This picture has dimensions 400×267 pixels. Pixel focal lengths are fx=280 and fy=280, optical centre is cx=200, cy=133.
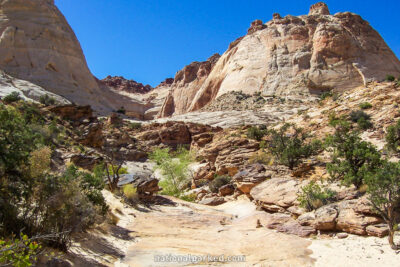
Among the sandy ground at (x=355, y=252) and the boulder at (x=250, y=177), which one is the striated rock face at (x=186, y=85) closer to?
the boulder at (x=250, y=177)

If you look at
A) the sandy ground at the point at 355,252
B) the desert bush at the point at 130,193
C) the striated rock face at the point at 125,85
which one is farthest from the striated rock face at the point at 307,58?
the striated rock face at the point at 125,85

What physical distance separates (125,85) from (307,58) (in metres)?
91.6

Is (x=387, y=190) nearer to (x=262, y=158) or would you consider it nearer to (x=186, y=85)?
(x=262, y=158)

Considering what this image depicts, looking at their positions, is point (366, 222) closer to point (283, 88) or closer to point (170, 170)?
point (170, 170)

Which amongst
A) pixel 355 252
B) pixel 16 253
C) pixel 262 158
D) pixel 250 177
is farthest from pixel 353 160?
pixel 16 253

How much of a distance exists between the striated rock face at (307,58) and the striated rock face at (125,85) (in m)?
67.2

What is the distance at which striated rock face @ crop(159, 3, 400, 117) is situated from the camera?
49.0 metres

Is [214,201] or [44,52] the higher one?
[44,52]

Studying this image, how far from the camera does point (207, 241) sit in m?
9.03

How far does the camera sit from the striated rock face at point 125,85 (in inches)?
4916

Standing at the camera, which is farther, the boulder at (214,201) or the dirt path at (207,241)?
the boulder at (214,201)

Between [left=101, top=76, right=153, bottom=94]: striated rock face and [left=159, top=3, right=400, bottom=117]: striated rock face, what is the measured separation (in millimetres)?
67180

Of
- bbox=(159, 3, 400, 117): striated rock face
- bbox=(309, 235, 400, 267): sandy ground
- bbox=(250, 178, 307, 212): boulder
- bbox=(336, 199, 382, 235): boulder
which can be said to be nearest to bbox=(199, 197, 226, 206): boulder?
bbox=(250, 178, 307, 212): boulder

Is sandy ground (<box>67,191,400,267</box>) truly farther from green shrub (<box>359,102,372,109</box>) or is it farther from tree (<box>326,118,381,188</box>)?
green shrub (<box>359,102,372,109</box>)
